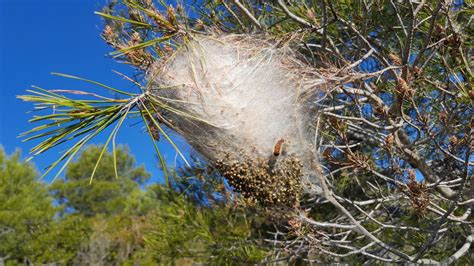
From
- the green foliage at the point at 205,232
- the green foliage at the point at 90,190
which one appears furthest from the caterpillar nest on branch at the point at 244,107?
the green foliage at the point at 90,190

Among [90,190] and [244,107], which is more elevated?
[90,190]

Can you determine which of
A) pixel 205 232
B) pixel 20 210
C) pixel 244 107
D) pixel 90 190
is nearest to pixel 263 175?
pixel 244 107

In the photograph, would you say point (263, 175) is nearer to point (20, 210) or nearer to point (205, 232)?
point (205, 232)

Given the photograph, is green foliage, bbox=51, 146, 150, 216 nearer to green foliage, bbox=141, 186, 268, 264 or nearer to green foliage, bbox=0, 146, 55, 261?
green foliage, bbox=0, 146, 55, 261

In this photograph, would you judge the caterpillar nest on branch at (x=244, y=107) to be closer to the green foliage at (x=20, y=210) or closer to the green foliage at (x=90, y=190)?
the green foliage at (x=20, y=210)

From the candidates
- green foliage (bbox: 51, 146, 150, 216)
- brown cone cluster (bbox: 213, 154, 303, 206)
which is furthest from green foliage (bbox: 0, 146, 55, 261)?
brown cone cluster (bbox: 213, 154, 303, 206)

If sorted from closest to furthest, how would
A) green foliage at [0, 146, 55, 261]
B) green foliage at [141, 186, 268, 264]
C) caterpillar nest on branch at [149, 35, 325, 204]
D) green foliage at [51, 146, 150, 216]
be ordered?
caterpillar nest on branch at [149, 35, 325, 204] → green foliage at [141, 186, 268, 264] → green foliage at [0, 146, 55, 261] → green foliage at [51, 146, 150, 216]

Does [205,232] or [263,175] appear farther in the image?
[205,232]

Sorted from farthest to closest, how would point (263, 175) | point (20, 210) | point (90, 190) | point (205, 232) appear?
point (90, 190), point (20, 210), point (205, 232), point (263, 175)

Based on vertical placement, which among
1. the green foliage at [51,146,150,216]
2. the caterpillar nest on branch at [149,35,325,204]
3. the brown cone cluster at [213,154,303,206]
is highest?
the green foliage at [51,146,150,216]

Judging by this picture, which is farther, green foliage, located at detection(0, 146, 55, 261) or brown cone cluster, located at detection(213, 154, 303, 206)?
green foliage, located at detection(0, 146, 55, 261)
